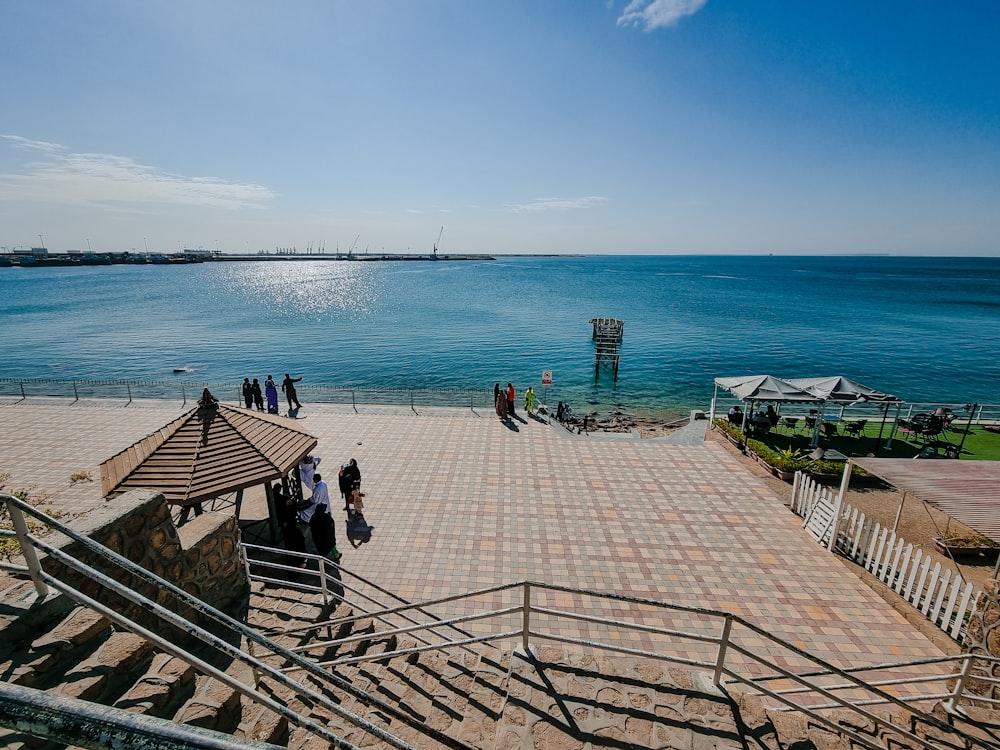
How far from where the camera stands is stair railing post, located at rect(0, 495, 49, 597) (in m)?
3.47

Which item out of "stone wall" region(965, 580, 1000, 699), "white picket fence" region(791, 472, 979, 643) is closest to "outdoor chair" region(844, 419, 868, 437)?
"white picket fence" region(791, 472, 979, 643)

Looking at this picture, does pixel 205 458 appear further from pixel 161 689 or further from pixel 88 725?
pixel 88 725

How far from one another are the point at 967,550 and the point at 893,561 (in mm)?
2794

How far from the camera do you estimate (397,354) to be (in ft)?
131

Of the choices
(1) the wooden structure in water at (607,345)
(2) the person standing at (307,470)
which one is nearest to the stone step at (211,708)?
(2) the person standing at (307,470)

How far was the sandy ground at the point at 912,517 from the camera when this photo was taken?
9.25 metres

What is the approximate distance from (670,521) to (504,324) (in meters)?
45.5

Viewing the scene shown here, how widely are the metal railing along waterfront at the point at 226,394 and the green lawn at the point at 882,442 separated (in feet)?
36.3

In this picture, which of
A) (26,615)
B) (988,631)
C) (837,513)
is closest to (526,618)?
(26,615)

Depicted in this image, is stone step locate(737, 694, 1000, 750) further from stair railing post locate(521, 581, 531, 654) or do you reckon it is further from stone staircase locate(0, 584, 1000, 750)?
stair railing post locate(521, 581, 531, 654)

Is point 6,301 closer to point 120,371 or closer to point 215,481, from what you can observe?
point 120,371

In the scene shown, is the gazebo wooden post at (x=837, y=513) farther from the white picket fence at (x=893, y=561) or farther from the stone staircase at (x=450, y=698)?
the stone staircase at (x=450, y=698)

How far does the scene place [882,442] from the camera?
17141 millimetres

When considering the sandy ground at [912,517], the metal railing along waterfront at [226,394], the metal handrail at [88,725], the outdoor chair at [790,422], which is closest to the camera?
the metal handrail at [88,725]
